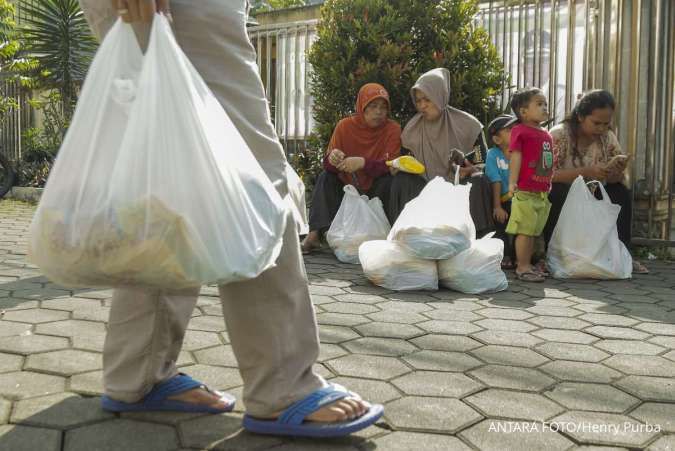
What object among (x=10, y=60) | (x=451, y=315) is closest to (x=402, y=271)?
(x=451, y=315)

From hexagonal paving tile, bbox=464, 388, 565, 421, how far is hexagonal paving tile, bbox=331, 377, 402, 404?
0.77 feet

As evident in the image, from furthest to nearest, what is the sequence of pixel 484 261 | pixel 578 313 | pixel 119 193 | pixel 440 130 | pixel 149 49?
pixel 440 130 → pixel 484 261 → pixel 578 313 → pixel 149 49 → pixel 119 193

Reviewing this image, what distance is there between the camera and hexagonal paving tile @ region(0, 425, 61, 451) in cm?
176

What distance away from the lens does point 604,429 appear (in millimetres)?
1942

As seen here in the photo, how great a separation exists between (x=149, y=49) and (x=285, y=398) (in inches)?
36.2

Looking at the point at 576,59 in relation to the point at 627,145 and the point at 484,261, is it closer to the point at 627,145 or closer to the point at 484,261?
the point at 627,145

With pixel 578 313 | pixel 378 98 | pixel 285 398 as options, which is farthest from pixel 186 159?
pixel 378 98

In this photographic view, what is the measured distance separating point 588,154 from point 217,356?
366 centimetres

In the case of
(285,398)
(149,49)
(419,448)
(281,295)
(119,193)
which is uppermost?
(149,49)

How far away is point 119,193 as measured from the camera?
4.67 feet

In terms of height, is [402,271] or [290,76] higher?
[290,76]

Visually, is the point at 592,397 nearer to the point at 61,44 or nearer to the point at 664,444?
the point at 664,444

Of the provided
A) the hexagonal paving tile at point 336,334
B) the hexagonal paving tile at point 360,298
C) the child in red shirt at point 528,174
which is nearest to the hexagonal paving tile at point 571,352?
the hexagonal paving tile at point 336,334

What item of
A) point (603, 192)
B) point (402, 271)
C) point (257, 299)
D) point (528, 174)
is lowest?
point (402, 271)
